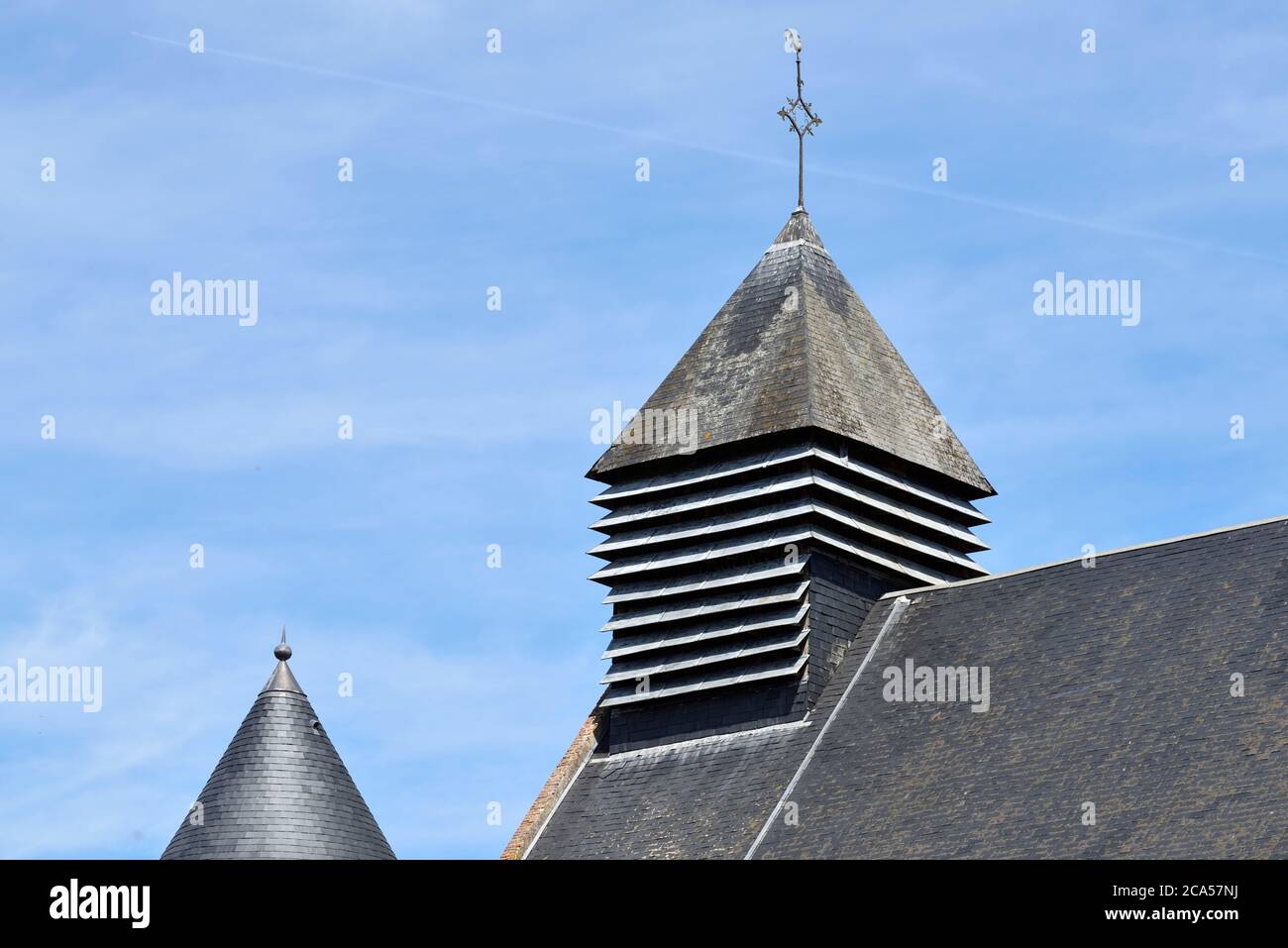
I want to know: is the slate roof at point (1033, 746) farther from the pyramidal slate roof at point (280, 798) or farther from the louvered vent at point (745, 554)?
the pyramidal slate roof at point (280, 798)

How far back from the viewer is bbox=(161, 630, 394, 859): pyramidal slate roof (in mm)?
34281

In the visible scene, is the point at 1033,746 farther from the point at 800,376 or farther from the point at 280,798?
the point at 280,798

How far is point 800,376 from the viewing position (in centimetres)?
3994

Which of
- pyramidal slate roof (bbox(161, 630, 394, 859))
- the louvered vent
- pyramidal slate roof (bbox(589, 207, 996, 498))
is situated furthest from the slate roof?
pyramidal slate roof (bbox(161, 630, 394, 859))

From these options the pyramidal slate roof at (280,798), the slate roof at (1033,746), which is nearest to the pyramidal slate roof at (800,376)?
the slate roof at (1033,746)

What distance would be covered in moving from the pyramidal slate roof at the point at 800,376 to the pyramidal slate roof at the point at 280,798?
812 cm

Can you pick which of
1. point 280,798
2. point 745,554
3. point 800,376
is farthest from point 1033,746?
point 280,798

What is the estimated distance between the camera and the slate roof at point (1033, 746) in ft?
101

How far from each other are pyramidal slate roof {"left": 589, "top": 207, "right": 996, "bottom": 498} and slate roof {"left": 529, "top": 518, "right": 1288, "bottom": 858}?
3523 mm

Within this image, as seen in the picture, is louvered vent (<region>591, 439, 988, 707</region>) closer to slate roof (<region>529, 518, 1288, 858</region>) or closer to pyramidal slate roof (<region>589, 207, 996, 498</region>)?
pyramidal slate roof (<region>589, 207, 996, 498</region>)

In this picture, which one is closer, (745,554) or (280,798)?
(280,798)

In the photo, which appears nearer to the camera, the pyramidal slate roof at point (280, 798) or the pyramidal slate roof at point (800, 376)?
the pyramidal slate roof at point (280, 798)

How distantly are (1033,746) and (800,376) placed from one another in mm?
9091
